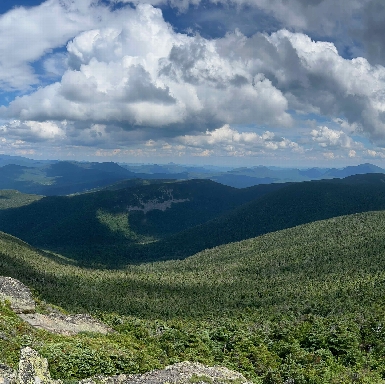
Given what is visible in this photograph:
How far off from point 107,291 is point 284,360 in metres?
134

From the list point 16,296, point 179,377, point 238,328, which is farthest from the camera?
point 238,328

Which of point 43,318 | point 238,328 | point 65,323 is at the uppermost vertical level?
point 43,318

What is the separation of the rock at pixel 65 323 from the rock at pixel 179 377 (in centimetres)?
2914

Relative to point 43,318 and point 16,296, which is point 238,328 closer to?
point 43,318

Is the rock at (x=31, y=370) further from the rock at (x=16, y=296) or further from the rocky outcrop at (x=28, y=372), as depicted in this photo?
the rock at (x=16, y=296)

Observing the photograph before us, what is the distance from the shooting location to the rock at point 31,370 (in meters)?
31.0

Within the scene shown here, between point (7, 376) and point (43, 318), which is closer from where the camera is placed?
point (7, 376)

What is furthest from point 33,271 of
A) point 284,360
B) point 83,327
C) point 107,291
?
point 284,360

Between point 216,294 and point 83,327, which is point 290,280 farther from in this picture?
point 83,327

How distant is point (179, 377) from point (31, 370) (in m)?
18.5

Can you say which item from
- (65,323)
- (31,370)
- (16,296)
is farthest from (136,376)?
(16,296)

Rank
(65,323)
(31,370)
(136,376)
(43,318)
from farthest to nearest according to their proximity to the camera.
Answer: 1. (65,323)
2. (43,318)
3. (136,376)
4. (31,370)

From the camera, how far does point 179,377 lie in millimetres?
42250

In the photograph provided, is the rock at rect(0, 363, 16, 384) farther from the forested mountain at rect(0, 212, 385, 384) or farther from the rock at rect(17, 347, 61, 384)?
the forested mountain at rect(0, 212, 385, 384)
